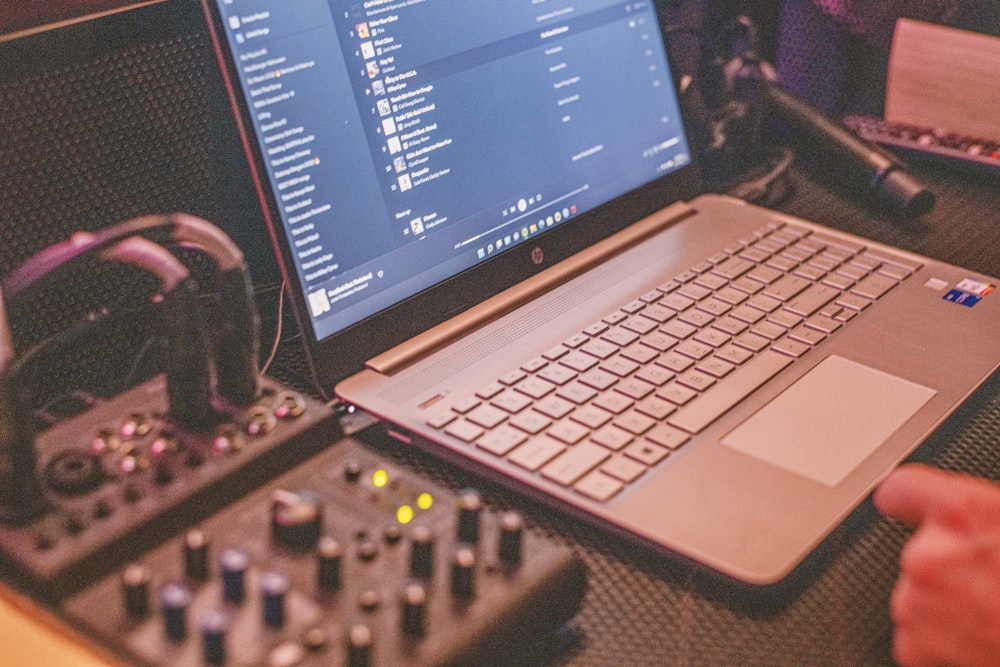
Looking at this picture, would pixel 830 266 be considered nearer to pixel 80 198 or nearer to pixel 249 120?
pixel 249 120

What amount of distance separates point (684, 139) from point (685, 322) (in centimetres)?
35

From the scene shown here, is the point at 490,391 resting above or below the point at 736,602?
above

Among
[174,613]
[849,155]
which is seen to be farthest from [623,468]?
[849,155]

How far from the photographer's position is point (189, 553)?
1.84 feet

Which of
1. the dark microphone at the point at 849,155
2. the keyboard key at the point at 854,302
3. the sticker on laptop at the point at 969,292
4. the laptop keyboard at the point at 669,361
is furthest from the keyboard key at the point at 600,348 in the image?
the dark microphone at the point at 849,155

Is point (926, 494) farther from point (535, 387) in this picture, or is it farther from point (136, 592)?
point (136, 592)

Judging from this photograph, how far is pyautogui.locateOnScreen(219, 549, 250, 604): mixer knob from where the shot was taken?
1.77 ft

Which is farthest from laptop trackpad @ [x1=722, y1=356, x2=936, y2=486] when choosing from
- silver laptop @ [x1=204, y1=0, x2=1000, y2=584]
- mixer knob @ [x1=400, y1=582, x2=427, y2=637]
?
mixer knob @ [x1=400, y1=582, x2=427, y2=637]

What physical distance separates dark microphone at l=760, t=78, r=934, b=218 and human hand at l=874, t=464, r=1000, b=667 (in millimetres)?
668

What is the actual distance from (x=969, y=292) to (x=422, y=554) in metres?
0.68

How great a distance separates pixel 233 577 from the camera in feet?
1.77

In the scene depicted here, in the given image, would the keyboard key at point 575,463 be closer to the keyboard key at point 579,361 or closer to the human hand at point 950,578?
the keyboard key at point 579,361

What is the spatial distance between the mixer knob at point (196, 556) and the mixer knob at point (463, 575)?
0.48ft

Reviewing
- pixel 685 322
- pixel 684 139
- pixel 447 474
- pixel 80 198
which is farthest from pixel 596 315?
pixel 80 198
